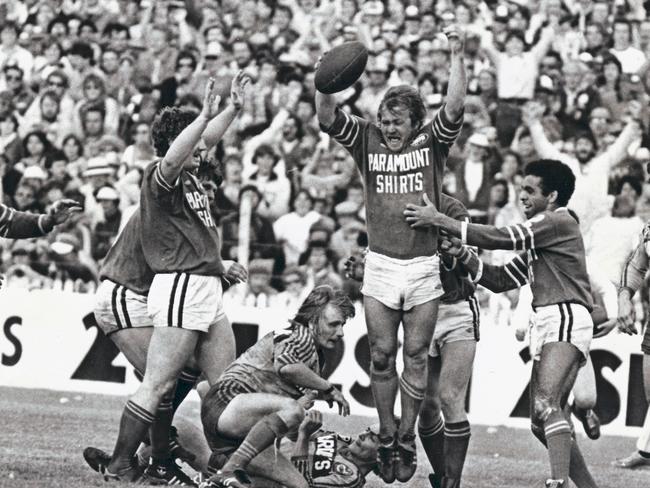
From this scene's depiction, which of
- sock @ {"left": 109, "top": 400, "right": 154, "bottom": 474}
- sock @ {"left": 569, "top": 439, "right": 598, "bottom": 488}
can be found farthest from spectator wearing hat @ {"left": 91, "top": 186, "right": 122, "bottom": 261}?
sock @ {"left": 569, "top": 439, "right": 598, "bottom": 488}

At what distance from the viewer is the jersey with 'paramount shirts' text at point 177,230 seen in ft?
29.5

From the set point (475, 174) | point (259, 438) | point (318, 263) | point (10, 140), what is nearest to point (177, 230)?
point (259, 438)

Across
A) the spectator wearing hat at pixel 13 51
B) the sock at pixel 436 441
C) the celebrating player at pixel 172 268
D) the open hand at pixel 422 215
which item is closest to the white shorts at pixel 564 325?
the open hand at pixel 422 215

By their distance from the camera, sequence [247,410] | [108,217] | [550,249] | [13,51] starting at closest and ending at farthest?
[247,410] → [550,249] → [108,217] → [13,51]

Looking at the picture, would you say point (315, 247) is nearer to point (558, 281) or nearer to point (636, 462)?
point (636, 462)

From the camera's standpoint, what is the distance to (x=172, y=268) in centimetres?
901

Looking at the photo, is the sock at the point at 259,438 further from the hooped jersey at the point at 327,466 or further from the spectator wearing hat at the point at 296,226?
the spectator wearing hat at the point at 296,226

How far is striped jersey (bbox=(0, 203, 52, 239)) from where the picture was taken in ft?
29.4

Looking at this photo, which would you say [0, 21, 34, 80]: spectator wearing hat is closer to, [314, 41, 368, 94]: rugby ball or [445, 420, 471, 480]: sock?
[314, 41, 368, 94]: rugby ball

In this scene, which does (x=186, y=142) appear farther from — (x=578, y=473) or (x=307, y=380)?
(x=578, y=473)

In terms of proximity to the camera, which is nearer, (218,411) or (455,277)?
(218,411)

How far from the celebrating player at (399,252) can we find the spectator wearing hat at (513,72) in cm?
749

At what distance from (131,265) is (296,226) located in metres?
6.78

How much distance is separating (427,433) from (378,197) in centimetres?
163
